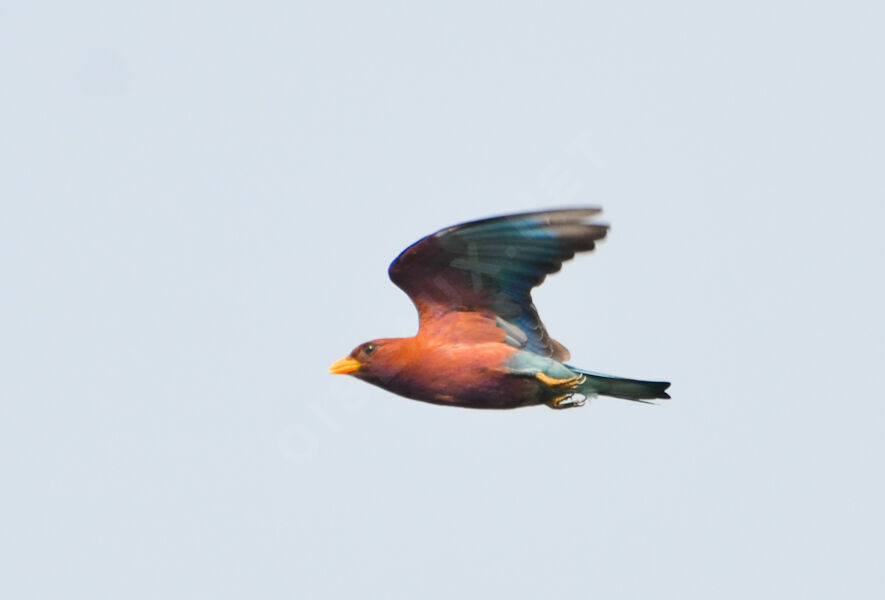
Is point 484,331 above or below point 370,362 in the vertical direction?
above

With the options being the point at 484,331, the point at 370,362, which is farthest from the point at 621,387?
the point at 370,362

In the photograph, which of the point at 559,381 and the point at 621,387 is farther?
the point at 621,387

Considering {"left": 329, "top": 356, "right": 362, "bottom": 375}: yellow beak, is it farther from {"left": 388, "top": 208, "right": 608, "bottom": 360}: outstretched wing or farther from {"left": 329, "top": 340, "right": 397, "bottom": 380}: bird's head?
{"left": 388, "top": 208, "right": 608, "bottom": 360}: outstretched wing

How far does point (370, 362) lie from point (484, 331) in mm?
1104

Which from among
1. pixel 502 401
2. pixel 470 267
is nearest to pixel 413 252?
pixel 470 267

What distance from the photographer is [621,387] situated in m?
17.5

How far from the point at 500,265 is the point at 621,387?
1.66 metres

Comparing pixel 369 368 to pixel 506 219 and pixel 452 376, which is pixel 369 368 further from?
pixel 506 219

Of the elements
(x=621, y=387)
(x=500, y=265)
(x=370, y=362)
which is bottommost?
(x=621, y=387)

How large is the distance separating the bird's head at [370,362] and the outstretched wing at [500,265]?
46 centimetres

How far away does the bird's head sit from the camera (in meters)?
17.3

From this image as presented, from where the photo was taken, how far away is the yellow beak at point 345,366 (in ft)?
57.6

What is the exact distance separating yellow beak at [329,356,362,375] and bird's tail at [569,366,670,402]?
2014 millimetres

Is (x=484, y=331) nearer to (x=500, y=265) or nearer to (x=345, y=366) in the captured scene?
(x=500, y=265)
